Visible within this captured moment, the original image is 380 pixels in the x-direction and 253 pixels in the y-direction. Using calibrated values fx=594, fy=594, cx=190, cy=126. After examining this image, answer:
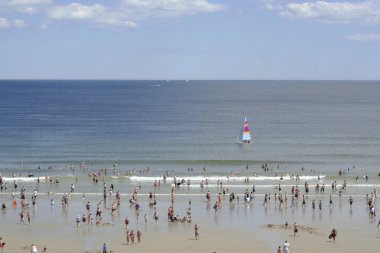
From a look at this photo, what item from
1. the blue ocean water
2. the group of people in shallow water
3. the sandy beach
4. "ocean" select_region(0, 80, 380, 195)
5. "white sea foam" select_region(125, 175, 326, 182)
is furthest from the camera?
the blue ocean water

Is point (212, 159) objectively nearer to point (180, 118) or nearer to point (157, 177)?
point (157, 177)

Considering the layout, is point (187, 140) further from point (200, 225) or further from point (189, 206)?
point (200, 225)

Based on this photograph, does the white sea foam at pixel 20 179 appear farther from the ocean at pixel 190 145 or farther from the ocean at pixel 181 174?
the ocean at pixel 190 145

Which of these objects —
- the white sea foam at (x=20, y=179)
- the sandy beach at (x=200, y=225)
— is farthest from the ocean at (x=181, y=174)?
the white sea foam at (x=20, y=179)

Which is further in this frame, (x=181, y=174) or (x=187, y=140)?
(x=187, y=140)

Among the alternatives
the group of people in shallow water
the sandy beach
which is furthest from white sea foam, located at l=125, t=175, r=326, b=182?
the sandy beach

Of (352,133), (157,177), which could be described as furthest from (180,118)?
(157,177)

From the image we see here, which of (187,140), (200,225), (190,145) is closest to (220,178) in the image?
(200,225)

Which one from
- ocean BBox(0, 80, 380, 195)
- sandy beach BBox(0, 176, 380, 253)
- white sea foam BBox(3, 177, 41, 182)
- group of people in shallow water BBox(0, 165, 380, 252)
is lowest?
sandy beach BBox(0, 176, 380, 253)

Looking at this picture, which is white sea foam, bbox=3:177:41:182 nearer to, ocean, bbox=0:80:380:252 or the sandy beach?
ocean, bbox=0:80:380:252

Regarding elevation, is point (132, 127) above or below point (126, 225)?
above

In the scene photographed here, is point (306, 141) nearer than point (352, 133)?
Yes
